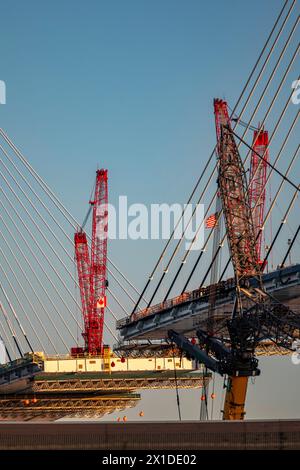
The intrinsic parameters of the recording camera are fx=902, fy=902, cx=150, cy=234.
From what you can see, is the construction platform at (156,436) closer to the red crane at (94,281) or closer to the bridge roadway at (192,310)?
the bridge roadway at (192,310)

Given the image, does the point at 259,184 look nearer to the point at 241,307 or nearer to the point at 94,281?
the point at 94,281

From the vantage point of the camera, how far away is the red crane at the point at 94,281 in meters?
135

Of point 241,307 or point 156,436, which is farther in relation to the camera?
point 241,307

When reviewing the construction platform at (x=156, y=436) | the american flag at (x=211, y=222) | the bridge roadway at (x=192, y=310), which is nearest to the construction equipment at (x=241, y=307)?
the bridge roadway at (x=192, y=310)

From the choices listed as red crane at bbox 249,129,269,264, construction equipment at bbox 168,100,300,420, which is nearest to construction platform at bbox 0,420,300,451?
construction equipment at bbox 168,100,300,420

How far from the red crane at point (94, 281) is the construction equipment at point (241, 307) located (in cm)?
5480

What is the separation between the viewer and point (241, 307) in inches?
2960

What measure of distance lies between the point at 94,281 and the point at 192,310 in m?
40.8

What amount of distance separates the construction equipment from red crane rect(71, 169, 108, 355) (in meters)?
54.8

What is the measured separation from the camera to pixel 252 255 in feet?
255

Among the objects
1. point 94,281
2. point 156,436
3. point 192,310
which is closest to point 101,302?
point 94,281

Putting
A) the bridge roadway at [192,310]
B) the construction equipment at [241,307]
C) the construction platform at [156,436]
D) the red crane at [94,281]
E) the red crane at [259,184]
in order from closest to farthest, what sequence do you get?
the construction platform at [156,436]
the construction equipment at [241,307]
the bridge roadway at [192,310]
the red crane at [259,184]
the red crane at [94,281]

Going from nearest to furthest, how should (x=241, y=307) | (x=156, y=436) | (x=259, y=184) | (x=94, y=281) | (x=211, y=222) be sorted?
(x=156, y=436) < (x=241, y=307) < (x=211, y=222) < (x=259, y=184) < (x=94, y=281)
